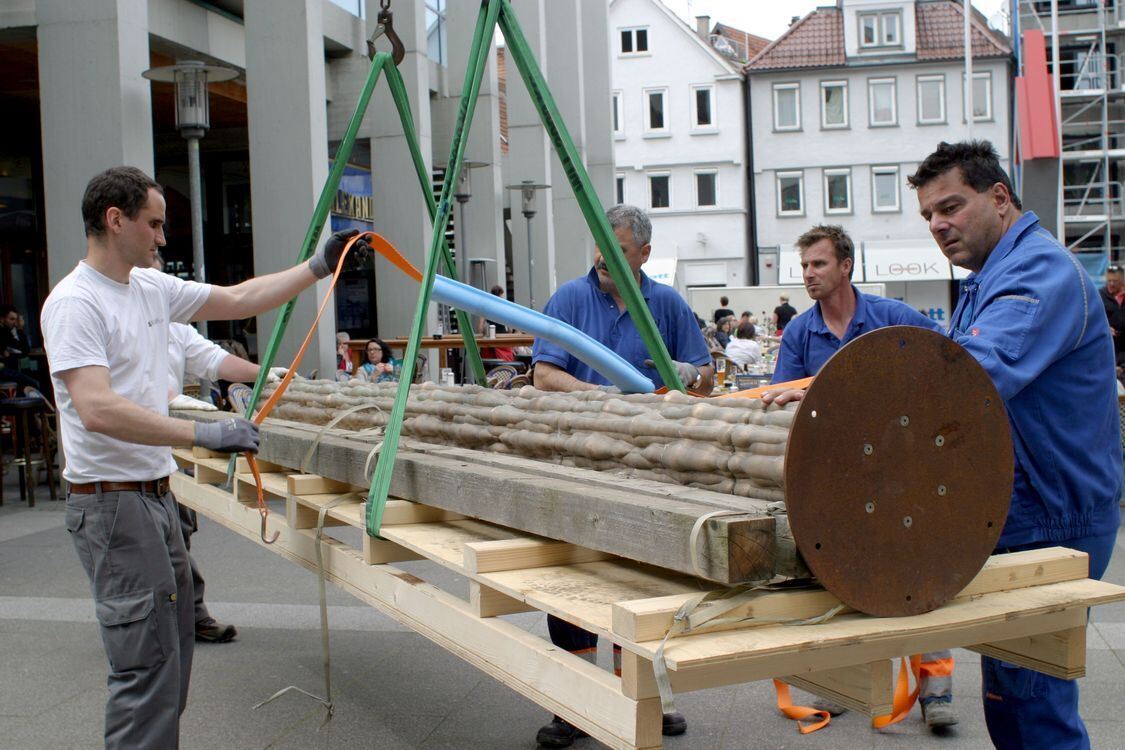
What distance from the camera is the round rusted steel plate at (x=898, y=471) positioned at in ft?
6.88

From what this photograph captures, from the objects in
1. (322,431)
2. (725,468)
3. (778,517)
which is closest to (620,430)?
(725,468)

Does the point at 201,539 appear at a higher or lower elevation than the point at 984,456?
lower

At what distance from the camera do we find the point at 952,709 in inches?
177

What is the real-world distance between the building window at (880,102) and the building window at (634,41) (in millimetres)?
8873

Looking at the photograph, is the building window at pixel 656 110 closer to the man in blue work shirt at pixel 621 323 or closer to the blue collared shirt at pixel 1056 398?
the man in blue work shirt at pixel 621 323

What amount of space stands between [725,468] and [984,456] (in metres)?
0.53

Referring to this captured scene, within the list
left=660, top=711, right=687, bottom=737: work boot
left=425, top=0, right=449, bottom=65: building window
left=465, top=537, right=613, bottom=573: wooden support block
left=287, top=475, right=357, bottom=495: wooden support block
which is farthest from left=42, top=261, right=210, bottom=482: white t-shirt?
left=425, top=0, right=449, bottom=65: building window

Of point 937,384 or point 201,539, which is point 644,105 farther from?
point 937,384

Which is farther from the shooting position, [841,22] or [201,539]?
[841,22]

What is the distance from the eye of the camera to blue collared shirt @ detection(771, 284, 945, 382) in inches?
179

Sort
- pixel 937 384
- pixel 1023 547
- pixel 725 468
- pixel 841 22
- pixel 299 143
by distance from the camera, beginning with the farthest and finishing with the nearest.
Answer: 1. pixel 841 22
2. pixel 299 143
3. pixel 1023 547
4. pixel 725 468
5. pixel 937 384

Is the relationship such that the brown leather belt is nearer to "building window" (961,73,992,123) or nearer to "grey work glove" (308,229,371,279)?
"grey work glove" (308,229,371,279)

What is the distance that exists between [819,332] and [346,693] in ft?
8.37

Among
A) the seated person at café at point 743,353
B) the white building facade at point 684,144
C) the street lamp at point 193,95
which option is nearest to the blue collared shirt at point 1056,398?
the street lamp at point 193,95
